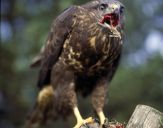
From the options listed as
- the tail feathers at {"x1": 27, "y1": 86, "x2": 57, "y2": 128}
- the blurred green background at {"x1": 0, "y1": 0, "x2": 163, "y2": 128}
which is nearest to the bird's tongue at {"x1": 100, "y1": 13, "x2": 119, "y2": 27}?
the tail feathers at {"x1": 27, "y1": 86, "x2": 57, "y2": 128}

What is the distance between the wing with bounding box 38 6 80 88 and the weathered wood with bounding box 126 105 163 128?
5.86ft

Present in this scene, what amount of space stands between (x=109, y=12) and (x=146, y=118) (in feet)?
4.20

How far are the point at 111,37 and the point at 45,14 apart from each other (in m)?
7.40

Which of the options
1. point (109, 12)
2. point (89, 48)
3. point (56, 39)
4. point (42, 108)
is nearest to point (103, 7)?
point (109, 12)

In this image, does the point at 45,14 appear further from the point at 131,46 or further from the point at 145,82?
the point at 145,82

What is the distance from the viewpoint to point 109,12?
239 inches

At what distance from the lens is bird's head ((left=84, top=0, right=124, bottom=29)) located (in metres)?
6.04

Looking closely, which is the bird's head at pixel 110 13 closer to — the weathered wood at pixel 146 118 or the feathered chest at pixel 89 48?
the feathered chest at pixel 89 48

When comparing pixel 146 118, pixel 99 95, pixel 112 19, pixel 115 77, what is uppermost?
pixel 112 19

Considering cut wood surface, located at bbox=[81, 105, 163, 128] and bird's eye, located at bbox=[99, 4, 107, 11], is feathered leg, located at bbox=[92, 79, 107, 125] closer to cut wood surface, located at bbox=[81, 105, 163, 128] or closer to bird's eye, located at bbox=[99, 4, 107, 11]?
bird's eye, located at bbox=[99, 4, 107, 11]

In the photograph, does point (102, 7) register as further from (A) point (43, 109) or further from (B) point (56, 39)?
(A) point (43, 109)

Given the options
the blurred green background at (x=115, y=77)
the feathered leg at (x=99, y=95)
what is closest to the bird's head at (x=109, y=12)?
the feathered leg at (x=99, y=95)

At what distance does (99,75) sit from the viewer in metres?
6.91

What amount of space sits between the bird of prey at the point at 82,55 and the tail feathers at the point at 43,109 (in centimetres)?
31
